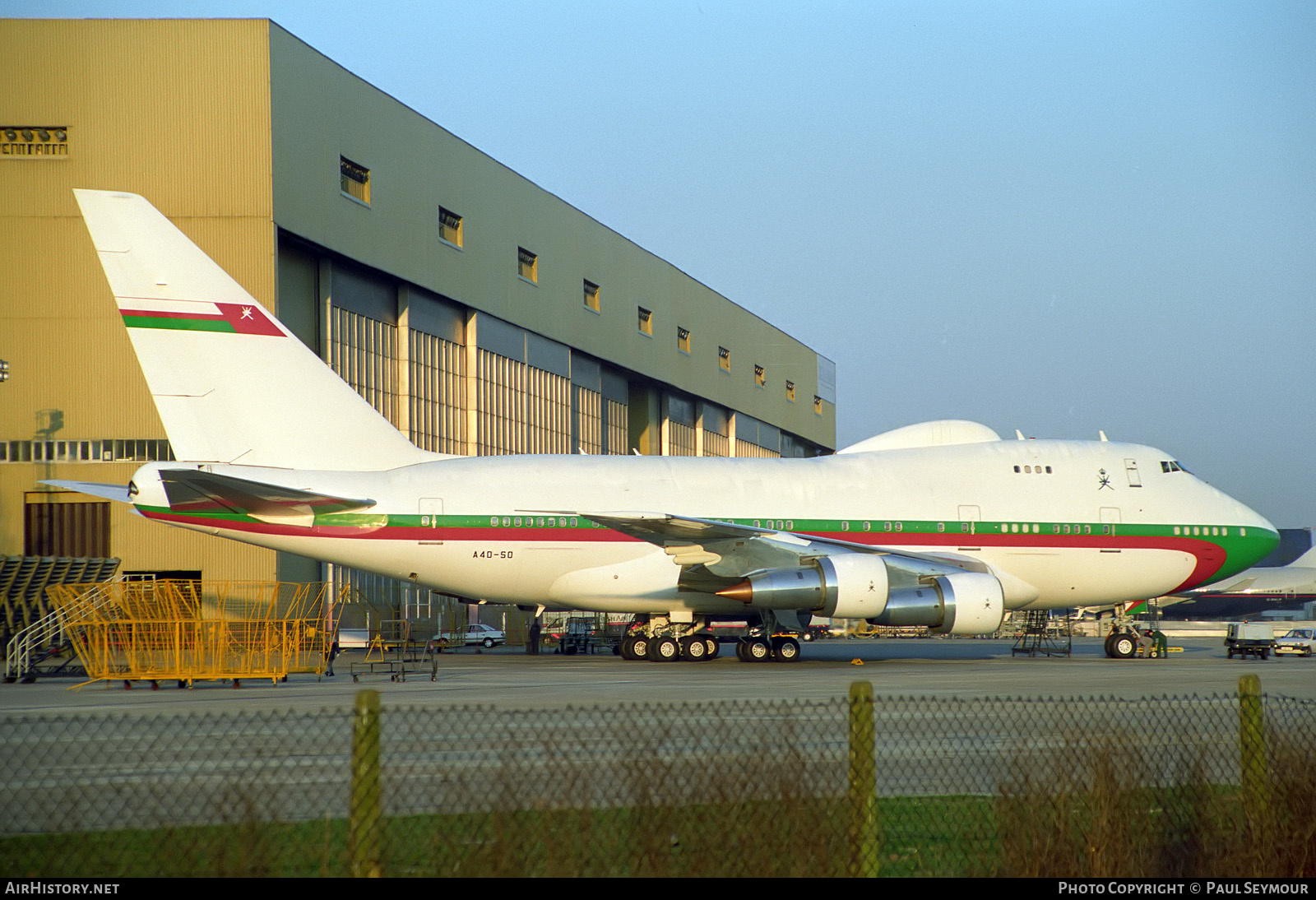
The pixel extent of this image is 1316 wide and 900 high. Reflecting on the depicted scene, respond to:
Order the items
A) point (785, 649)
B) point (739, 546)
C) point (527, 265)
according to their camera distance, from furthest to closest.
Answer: point (527, 265) < point (785, 649) < point (739, 546)

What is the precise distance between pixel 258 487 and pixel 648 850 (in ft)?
61.0

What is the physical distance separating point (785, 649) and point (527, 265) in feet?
83.2

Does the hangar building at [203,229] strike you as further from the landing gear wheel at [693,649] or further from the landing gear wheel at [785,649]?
the landing gear wheel at [785,649]

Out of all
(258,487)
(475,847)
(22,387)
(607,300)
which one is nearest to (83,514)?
(22,387)

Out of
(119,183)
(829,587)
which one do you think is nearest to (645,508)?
(829,587)

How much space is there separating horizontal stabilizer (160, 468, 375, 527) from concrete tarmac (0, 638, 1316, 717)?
3319mm

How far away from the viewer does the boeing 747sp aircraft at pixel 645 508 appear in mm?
23266

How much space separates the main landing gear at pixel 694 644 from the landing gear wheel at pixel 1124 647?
24.8ft

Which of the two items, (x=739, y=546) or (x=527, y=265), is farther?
(x=527, y=265)

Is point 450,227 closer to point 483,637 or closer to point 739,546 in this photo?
point 483,637

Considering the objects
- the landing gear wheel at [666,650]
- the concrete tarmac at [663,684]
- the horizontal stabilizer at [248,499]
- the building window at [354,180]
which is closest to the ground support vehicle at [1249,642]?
the concrete tarmac at [663,684]

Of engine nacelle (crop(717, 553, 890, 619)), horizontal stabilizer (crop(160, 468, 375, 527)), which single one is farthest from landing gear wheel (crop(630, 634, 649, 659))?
horizontal stabilizer (crop(160, 468, 375, 527))

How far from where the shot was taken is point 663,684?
18.2 meters

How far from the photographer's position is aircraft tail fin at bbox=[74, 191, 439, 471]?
925 inches
